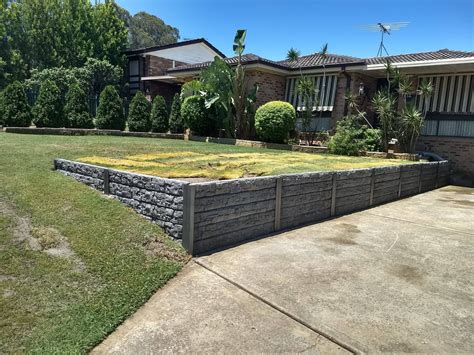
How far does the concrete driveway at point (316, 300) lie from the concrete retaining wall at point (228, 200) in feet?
0.94

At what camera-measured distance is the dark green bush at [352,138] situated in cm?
1337

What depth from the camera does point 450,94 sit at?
48.6ft

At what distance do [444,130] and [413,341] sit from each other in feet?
45.5

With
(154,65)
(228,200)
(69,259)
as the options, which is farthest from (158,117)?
(69,259)

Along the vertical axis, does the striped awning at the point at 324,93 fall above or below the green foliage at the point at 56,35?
below

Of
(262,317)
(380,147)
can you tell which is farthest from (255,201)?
(380,147)

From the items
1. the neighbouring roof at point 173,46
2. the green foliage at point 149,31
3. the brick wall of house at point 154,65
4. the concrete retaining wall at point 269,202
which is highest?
the green foliage at point 149,31

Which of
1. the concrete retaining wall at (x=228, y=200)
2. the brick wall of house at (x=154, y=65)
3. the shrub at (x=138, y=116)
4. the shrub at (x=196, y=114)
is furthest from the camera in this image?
the brick wall of house at (x=154, y=65)

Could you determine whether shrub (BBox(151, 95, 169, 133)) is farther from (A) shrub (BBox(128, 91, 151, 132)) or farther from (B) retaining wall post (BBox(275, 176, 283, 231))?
(B) retaining wall post (BBox(275, 176, 283, 231))

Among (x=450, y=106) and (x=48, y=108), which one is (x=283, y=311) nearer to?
(x=48, y=108)

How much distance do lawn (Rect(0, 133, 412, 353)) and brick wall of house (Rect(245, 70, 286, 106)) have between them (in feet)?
34.6

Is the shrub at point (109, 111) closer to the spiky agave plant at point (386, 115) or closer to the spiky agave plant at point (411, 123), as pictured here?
the spiky agave plant at point (386, 115)

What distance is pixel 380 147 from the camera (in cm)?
1395

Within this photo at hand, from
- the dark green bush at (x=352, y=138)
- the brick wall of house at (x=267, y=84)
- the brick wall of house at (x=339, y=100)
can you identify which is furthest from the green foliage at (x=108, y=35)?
the dark green bush at (x=352, y=138)
